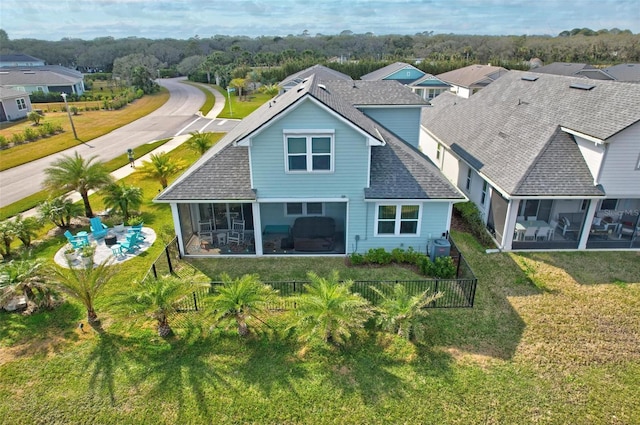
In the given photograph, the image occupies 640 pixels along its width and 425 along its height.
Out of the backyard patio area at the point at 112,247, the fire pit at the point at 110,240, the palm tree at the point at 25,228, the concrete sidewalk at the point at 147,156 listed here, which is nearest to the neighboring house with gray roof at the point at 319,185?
the backyard patio area at the point at 112,247

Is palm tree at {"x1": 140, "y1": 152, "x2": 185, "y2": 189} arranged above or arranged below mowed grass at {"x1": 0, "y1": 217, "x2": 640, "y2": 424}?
above

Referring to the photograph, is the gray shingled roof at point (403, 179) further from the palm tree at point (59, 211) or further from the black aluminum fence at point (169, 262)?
the palm tree at point (59, 211)

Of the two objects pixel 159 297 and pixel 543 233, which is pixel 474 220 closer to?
pixel 543 233

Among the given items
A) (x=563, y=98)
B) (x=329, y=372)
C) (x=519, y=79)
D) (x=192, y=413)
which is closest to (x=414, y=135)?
(x=563, y=98)

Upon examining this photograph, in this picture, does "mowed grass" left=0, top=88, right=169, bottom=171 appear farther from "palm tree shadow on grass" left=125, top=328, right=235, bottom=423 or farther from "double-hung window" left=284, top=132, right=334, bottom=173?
Result: "palm tree shadow on grass" left=125, top=328, right=235, bottom=423

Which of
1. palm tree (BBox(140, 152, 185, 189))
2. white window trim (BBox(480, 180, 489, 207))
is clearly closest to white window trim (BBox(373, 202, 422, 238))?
white window trim (BBox(480, 180, 489, 207))

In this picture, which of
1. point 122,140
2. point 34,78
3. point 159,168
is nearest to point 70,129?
point 122,140

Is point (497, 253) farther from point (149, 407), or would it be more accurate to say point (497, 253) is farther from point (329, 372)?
point (149, 407)

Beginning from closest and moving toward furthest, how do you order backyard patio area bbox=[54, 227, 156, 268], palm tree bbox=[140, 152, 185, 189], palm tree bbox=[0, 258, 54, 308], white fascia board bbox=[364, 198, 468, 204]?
palm tree bbox=[0, 258, 54, 308]
white fascia board bbox=[364, 198, 468, 204]
backyard patio area bbox=[54, 227, 156, 268]
palm tree bbox=[140, 152, 185, 189]
